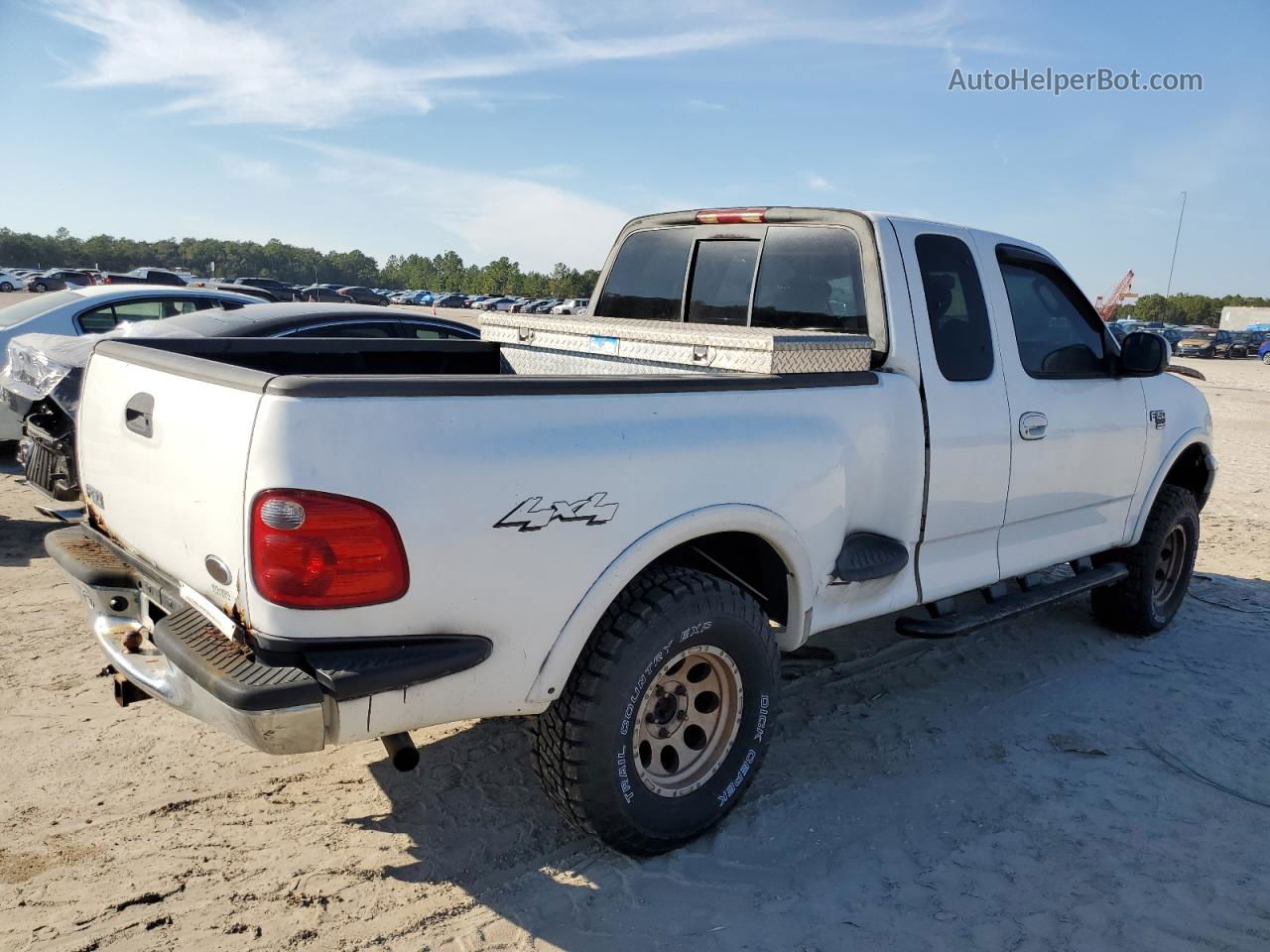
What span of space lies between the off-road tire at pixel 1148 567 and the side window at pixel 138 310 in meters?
8.10

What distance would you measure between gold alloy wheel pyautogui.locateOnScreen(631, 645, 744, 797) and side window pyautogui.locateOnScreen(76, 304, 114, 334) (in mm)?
7345

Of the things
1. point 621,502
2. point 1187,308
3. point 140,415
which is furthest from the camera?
point 1187,308

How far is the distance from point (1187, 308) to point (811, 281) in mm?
124286

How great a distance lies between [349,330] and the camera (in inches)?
310

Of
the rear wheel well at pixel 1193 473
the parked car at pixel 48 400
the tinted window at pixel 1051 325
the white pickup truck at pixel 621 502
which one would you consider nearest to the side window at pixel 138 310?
the parked car at pixel 48 400

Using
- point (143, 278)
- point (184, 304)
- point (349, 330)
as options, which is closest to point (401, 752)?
point (349, 330)

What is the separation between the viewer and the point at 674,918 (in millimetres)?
2762

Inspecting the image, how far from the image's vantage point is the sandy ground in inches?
107

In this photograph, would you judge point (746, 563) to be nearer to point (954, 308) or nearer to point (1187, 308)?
point (954, 308)

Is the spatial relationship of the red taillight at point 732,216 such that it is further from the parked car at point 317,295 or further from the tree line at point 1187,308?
the tree line at point 1187,308

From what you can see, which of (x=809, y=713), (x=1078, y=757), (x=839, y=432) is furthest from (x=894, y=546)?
(x=1078, y=757)

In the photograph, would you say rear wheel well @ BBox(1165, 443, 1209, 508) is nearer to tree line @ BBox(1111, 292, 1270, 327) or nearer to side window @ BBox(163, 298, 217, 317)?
side window @ BBox(163, 298, 217, 317)

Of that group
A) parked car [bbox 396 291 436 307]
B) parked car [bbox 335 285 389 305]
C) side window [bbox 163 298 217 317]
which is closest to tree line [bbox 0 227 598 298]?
parked car [bbox 396 291 436 307]

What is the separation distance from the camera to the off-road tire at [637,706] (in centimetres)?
272
